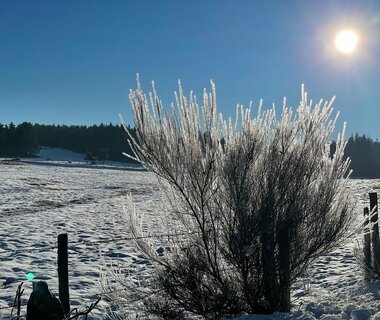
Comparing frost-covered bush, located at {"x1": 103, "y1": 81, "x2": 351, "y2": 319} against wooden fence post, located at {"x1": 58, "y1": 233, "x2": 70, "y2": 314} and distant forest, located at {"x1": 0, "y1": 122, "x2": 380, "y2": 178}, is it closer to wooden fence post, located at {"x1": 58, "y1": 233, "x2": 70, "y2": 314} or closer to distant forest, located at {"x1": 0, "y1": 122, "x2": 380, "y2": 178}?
wooden fence post, located at {"x1": 58, "y1": 233, "x2": 70, "y2": 314}

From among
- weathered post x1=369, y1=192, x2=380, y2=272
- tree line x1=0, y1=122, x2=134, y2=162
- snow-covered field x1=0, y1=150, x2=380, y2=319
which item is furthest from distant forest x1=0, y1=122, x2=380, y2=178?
weathered post x1=369, y1=192, x2=380, y2=272

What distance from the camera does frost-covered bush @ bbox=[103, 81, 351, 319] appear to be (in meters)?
4.81

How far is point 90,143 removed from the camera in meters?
106

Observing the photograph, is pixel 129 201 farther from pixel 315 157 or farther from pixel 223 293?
pixel 315 157

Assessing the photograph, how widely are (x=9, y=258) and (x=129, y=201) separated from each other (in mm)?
5841

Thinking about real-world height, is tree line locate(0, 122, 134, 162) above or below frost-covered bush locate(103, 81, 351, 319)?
above

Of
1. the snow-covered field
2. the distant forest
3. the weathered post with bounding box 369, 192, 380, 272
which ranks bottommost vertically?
the snow-covered field

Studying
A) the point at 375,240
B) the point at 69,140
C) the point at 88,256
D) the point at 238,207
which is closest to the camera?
the point at 238,207

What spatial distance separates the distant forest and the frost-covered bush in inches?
3176

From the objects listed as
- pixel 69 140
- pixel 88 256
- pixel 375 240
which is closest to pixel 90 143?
pixel 69 140

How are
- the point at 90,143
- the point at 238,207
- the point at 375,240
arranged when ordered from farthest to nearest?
1. the point at 90,143
2. the point at 375,240
3. the point at 238,207

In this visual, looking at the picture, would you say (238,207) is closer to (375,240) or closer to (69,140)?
(375,240)

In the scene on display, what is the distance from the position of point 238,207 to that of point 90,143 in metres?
104

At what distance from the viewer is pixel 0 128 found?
89438 millimetres
